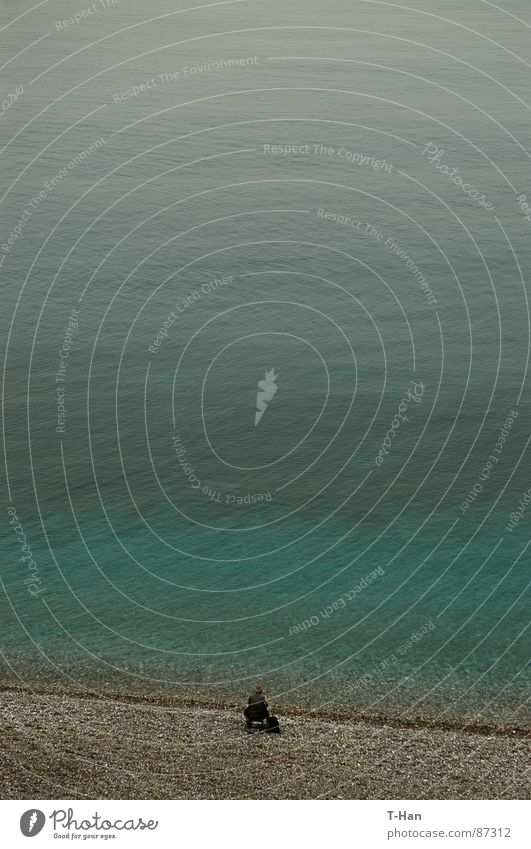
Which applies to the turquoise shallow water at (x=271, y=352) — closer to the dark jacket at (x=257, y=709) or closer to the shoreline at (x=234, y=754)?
the shoreline at (x=234, y=754)

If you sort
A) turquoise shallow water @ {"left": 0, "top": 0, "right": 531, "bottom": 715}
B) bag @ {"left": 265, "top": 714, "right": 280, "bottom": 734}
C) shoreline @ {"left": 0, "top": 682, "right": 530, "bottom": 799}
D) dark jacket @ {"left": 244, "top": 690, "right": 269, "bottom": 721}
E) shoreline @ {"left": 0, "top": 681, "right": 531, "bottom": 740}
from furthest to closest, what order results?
turquoise shallow water @ {"left": 0, "top": 0, "right": 531, "bottom": 715}
shoreline @ {"left": 0, "top": 681, "right": 531, "bottom": 740}
bag @ {"left": 265, "top": 714, "right": 280, "bottom": 734}
dark jacket @ {"left": 244, "top": 690, "right": 269, "bottom": 721}
shoreline @ {"left": 0, "top": 682, "right": 530, "bottom": 799}

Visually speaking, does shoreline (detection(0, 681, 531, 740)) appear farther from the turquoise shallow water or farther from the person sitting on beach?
the person sitting on beach

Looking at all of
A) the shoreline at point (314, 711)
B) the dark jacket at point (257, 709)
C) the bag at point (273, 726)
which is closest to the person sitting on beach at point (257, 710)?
the dark jacket at point (257, 709)

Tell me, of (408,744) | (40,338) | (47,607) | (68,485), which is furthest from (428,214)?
(408,744)

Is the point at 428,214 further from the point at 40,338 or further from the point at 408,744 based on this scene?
the point at 408,744

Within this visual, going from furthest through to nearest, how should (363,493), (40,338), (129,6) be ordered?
(129,6), (40,338), (363,493)

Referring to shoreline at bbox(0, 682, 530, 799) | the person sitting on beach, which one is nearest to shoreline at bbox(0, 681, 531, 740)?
shoreline at bbox(0, 682, 530, 799)
